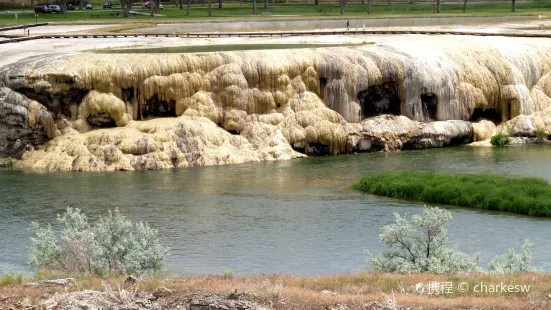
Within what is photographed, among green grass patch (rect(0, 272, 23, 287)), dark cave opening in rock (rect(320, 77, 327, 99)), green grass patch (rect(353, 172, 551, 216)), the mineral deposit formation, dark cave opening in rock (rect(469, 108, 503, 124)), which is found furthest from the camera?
dark cave opening in rock (rect(469, 108, 503, 124))

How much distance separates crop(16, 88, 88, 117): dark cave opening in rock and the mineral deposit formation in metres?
0.05

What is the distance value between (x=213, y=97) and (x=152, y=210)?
40.1 feet

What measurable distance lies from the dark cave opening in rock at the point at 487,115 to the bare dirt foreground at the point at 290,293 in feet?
97.3

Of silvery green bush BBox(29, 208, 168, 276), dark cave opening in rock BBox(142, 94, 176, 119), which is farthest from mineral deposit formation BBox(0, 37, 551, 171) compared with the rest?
silvery green bush BBox(29, 208, 168, 276)

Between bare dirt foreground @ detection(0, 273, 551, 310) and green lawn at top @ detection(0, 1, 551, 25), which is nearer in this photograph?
bare dirt foreground @ detection(0, 273, 551, 310)

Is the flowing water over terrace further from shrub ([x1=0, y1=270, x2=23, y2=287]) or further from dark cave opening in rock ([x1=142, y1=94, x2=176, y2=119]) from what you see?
shrub ([x1=0, y1=270, x2=23, y2=287])

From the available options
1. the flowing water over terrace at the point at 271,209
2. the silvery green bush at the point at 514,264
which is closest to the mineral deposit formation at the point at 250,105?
Result: the flowing water over terrace at the point at 271,209

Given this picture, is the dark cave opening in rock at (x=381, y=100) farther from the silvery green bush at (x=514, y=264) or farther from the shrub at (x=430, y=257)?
the silvery green bush at (x=514, y=264)

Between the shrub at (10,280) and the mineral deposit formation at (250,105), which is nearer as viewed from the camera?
the shrub at (10,280)

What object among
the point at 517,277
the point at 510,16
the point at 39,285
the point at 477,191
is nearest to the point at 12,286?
the point at 39,285

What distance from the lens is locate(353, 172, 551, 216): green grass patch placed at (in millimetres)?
32969

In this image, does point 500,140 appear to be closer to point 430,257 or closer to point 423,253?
point 423,253

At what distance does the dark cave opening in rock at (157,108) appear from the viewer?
43719mm

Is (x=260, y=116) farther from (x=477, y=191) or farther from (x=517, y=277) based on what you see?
(x=517, y=277)
